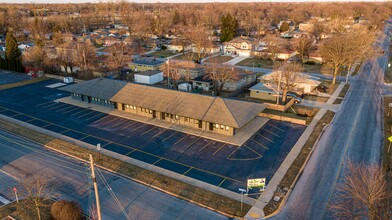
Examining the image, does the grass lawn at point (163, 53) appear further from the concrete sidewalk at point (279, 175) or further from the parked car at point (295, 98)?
the concrete sidewalk at point (279, 175)

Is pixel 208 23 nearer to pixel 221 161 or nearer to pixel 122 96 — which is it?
pixel 122 96

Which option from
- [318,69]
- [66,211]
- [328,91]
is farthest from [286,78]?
[66,211]

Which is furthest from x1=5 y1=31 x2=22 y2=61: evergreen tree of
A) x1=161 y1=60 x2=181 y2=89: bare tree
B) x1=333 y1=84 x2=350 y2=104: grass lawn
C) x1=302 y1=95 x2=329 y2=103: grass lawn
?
x1=333 y1=84 x2=350 y2=104: grass lawn

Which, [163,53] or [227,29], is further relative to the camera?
[227,29]

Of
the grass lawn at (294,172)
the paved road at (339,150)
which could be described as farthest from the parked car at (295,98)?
the grass lawn at (294,172)

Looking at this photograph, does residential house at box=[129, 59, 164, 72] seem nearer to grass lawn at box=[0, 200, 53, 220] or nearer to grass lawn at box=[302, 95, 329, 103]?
grass lawn at box=[302, 95, 329, 103]

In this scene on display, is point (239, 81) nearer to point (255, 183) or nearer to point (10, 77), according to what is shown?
point (255, 183)
